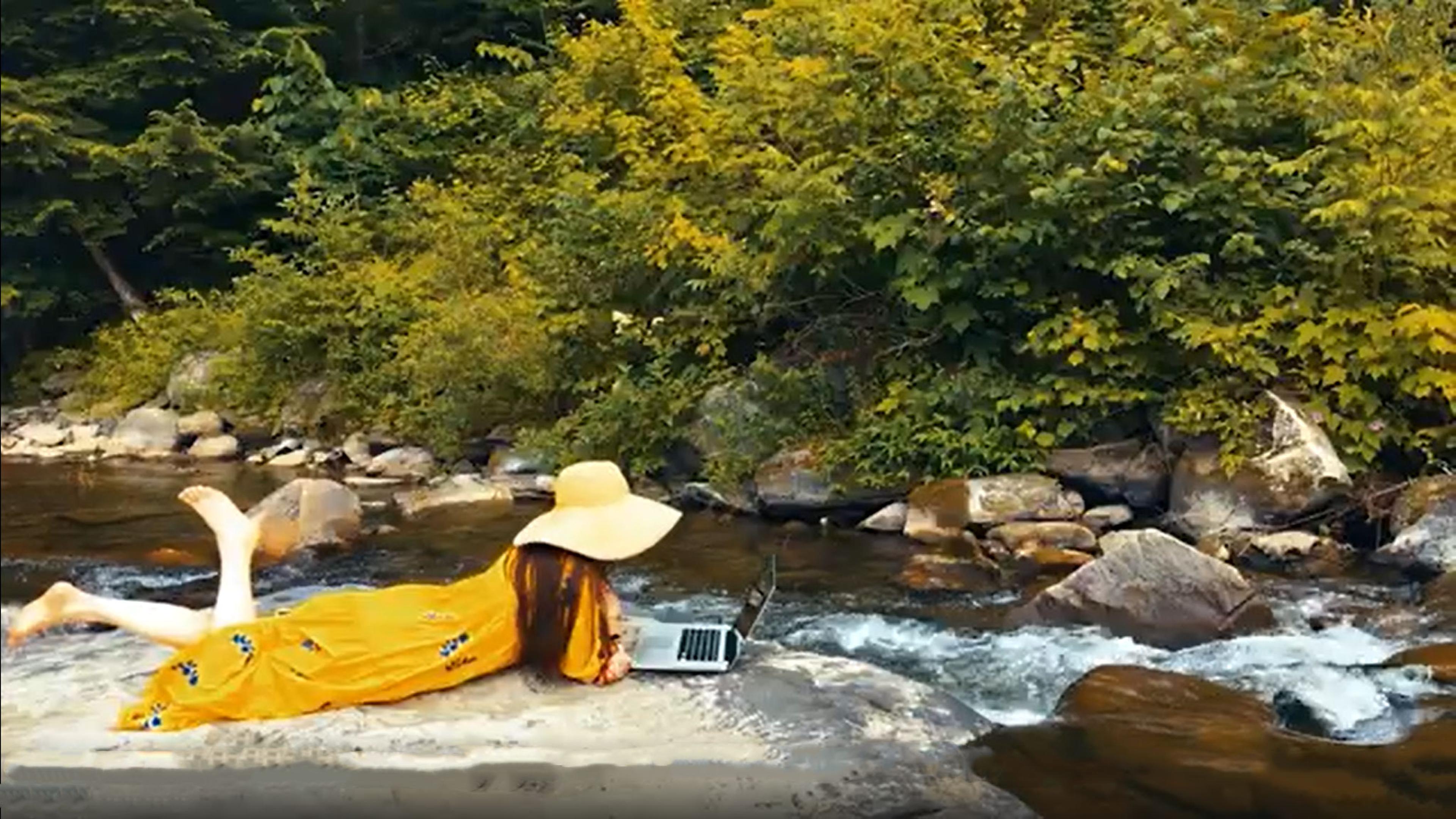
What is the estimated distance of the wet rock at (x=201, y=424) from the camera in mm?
5879

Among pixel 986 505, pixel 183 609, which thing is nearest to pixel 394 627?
pixel 183 609

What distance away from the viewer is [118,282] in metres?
4.00

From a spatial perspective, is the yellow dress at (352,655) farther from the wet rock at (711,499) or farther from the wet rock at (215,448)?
the wet rock at (711,499)

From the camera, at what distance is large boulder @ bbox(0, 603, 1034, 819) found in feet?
8.78

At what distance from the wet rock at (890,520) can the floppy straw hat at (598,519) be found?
3.20 meters

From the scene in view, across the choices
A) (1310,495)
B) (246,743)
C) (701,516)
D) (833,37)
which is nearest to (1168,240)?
(1310,495)

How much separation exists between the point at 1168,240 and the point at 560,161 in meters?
3.15

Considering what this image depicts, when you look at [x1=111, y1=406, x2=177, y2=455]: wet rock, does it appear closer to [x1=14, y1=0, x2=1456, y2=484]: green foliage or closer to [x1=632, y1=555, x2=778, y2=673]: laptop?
[x1=14, y1=0, x2=1456, y2=484]: green foliage

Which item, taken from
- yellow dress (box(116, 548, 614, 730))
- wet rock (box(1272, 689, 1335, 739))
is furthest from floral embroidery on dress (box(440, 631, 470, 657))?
wet rock (box(1272, 689, 1335, 739))

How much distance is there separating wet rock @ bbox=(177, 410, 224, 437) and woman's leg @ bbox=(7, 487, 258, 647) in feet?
8.80

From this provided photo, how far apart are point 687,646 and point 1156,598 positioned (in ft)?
6.41

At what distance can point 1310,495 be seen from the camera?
5.96 metres

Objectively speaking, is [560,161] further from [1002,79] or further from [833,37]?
[1002,79]

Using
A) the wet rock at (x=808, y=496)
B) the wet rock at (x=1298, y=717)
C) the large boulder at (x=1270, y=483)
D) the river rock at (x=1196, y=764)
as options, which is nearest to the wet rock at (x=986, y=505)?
the wet rock at (x=808, y=496)
